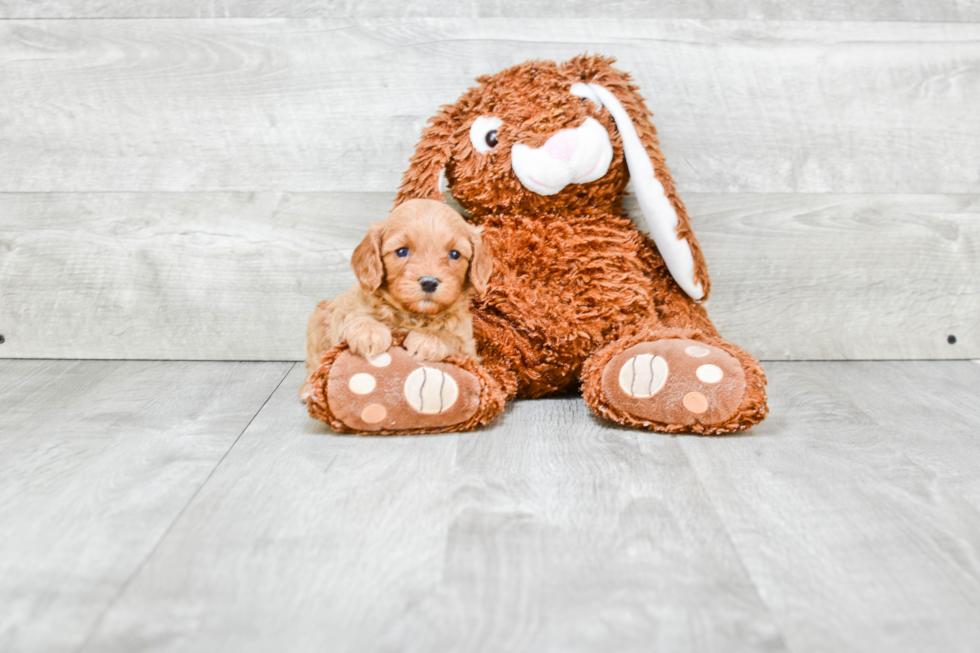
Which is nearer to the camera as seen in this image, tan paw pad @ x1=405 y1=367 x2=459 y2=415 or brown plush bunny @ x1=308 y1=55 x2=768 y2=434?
tan paw pad @ x1=405 y1=367 x2=459 y2=415

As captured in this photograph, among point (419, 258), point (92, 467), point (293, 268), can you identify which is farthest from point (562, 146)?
point (92, 467)

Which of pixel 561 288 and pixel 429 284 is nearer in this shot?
pixel 429 284

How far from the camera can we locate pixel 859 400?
121 centimetres

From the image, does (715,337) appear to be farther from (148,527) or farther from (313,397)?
(148,527)

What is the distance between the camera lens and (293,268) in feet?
4.52

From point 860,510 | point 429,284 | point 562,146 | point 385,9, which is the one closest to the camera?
point 860,510

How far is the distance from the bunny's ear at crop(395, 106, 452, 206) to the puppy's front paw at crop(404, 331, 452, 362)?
0.74 feet

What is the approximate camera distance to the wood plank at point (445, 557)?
2.00 feet

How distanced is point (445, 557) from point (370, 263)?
409 millimetres

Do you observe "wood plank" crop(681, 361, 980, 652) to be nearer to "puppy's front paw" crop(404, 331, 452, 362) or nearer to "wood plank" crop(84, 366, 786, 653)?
"wood plank" crop(84, 366, 786, 653)

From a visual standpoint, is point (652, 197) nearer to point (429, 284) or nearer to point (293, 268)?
point (429, 284)

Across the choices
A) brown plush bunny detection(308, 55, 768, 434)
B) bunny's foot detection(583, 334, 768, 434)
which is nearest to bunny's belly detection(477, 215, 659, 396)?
brown plush bunny detection(308, 55, 768, 434)

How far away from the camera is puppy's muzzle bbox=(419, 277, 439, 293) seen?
964 mm

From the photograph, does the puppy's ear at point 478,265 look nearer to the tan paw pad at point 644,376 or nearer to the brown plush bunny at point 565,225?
the brown plush bunny at point 565,225
